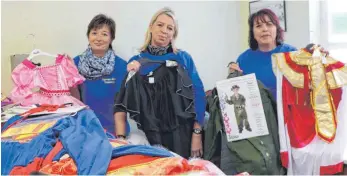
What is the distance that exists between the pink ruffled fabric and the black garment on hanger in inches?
10.8

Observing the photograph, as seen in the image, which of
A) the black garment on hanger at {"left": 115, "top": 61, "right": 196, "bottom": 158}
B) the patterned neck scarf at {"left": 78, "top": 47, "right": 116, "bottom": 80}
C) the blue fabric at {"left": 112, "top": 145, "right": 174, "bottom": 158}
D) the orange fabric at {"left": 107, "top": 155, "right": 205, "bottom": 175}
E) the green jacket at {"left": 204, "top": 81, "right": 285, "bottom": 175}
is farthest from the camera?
the patterned neck scarf at {"left": 78, "top": 47, "right": 116, "bottom": 80}

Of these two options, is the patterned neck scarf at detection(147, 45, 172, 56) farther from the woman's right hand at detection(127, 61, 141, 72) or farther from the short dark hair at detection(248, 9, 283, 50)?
the short dark hair at detection(248, 9, 283, 50)

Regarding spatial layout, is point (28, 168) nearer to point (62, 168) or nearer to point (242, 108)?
point (62, 168)

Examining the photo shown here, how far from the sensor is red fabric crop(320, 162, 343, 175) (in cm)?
166

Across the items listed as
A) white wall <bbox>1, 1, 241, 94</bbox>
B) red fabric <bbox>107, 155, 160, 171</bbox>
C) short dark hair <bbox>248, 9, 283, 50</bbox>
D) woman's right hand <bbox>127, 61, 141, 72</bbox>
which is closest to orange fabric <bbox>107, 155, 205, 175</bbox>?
red fabric <bbox>107, 155, 160, 171</bbox>

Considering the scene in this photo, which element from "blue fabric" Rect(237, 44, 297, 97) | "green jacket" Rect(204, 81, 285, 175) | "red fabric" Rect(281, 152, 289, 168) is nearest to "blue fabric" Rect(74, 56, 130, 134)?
"green jacket" Rect(204, 81, 285, 175)

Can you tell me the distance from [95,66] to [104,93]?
0.16m

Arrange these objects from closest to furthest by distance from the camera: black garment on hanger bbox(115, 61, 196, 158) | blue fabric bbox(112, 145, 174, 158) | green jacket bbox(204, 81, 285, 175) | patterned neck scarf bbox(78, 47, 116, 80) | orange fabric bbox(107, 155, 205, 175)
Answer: orange fabric bbox(107, 155, 205, 175)
blue fabric bbox(112, 145, 174, 158)
green jacket bbox(204, 81, 285, 175)
black garment on hanger bbox(115, 61, 196, 158)
patterned neck scarf bbox(78, 47, 116, 80)

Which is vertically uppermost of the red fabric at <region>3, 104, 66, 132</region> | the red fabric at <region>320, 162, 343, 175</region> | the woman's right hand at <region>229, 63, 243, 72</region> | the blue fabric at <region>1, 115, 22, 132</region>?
the woman's right hand at <region>229, 63, 243, 72</region>

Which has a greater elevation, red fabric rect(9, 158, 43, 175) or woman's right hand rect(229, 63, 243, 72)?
woman's right hand rect(229, 63, 243, 72)

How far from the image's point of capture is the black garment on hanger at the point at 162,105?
186 centimetres

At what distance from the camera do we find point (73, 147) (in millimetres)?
1285

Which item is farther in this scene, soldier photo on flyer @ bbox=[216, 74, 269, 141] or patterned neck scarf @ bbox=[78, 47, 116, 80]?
patterned neck scarf @ bbox=[78, 47, 116, 80]

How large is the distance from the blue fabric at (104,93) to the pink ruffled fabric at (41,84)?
149 millimetres
